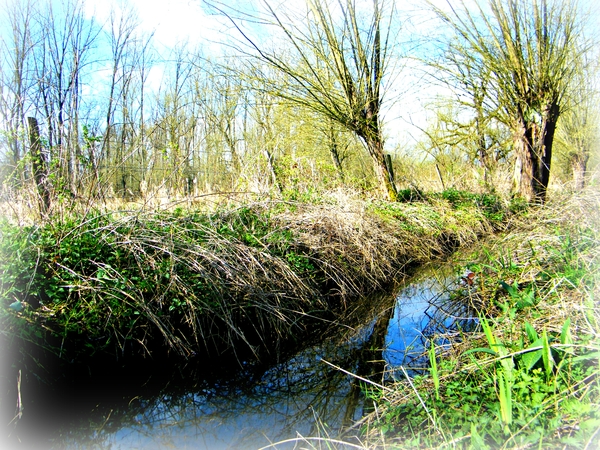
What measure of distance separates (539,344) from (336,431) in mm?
1246

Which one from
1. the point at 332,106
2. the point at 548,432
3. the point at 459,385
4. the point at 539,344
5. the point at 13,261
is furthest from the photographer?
the point at 332,106

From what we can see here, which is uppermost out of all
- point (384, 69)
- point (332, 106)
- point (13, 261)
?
point (384, 69)

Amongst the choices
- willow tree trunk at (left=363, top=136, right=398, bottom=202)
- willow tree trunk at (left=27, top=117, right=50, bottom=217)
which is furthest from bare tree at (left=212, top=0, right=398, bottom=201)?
willow tree trunk at (left=27, top=117, right=50, bottom=217)

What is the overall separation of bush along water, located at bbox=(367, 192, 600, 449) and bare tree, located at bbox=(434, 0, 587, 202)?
19.7 ft

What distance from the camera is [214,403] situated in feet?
9.79

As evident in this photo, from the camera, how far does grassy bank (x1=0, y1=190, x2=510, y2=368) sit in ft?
10.8

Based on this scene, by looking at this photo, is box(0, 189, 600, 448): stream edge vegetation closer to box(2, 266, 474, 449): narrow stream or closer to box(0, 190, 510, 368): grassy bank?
box(0, 190, 510, 368): grassy bank

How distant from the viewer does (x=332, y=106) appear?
9.04 m

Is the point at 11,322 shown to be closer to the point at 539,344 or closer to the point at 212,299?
the point at 212,299

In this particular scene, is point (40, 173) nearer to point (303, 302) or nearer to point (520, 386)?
point (303, 302)

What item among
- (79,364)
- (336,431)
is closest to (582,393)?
(336,431)

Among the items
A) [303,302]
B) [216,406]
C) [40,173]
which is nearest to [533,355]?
[216,406]

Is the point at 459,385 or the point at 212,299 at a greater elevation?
the point at 212,299

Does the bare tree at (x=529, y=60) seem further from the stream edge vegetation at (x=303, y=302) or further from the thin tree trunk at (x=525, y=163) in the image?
the stream edge vegetation at (x=303, y=302)
